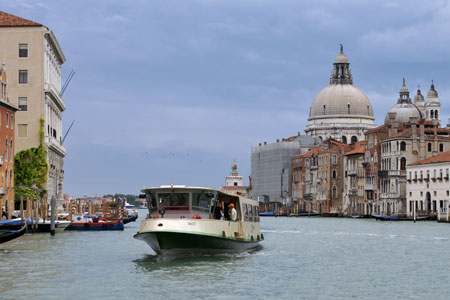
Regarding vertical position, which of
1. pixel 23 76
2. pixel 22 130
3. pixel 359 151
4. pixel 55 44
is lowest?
pixel 22 130

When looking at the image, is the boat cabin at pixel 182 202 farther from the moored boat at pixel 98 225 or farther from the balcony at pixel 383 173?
the balcony at pixel 383 173

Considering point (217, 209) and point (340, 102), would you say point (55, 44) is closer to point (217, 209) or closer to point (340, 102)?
point (217, 209)

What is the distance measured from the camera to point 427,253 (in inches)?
1388

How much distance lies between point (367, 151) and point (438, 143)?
1246cm

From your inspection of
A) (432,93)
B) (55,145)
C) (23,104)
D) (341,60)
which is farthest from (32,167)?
(341,60)

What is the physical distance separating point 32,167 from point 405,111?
88791 millimetres

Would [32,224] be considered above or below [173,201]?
below

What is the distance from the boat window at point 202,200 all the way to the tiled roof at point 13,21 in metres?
33.7

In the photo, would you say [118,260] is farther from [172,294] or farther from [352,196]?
[352,196]

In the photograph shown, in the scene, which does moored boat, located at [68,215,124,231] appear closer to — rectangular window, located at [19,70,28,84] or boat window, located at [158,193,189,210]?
rectangular window, located at [19,70,28,84]

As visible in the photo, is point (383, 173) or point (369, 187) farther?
point (369, 187)

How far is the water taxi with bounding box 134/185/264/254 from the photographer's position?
2797 cm

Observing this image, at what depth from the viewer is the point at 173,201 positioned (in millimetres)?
29141

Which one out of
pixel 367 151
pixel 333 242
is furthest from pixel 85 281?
pixel 367 151
